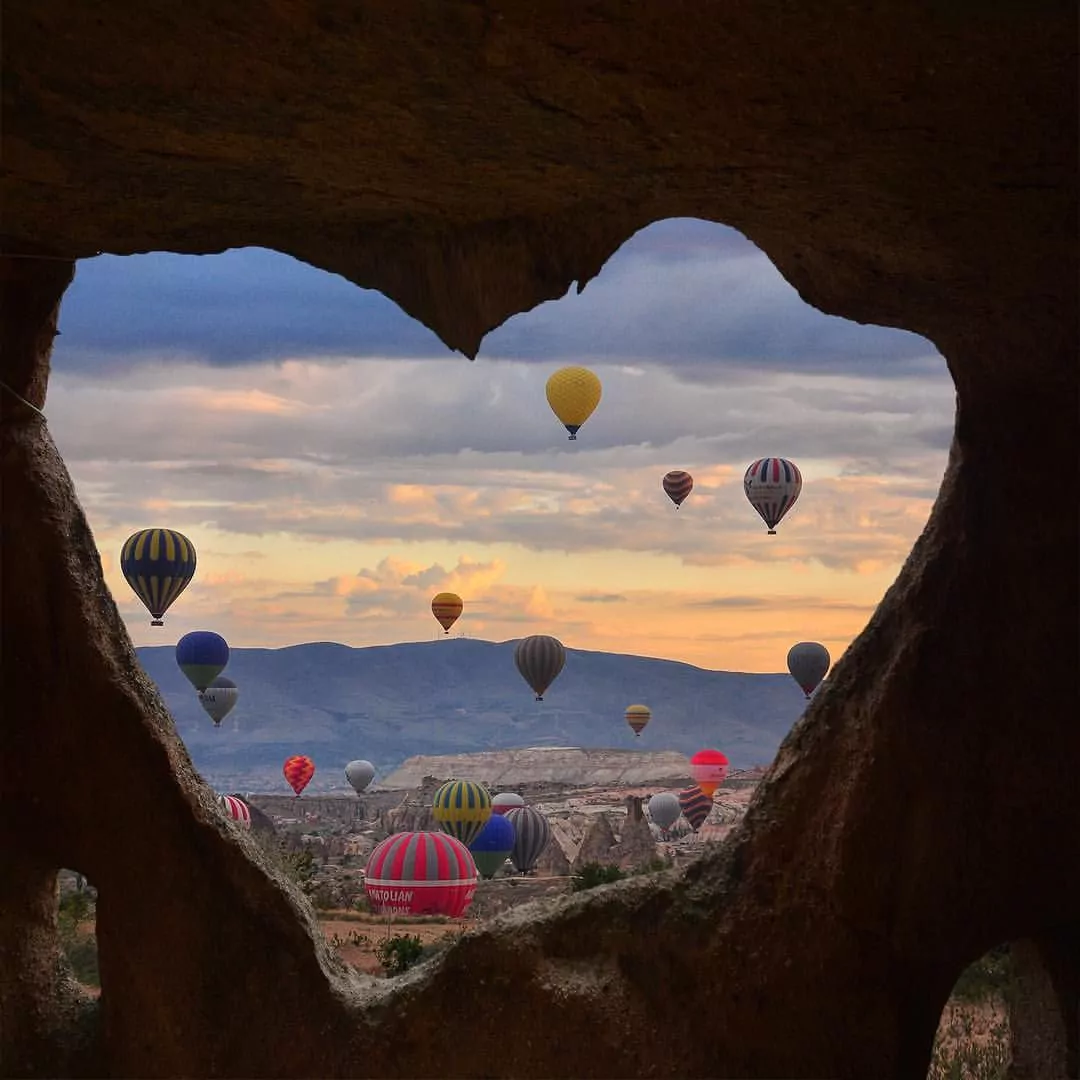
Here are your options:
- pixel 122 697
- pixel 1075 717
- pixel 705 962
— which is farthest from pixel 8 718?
pixel 1075 717

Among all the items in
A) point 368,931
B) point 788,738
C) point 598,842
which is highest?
point 788,738

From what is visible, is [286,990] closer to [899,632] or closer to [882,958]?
[882,958]

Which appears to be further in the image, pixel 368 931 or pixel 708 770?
pixel 708 770

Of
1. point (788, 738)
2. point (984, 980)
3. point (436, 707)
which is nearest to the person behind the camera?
point (788, 738)

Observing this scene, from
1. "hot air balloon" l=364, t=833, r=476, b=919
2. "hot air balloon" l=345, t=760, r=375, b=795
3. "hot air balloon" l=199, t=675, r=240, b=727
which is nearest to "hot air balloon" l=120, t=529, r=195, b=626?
"hot air balloon" l=364, t=833, r=476, b=919

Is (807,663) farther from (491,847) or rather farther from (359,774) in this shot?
(359,774)

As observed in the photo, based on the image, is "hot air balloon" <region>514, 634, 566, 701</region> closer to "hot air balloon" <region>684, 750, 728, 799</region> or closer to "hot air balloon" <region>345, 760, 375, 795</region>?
"hot air balloon" <region>684, 750, 728, 799</region>

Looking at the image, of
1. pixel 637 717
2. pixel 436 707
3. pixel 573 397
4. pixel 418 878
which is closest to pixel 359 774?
pixel 637 717

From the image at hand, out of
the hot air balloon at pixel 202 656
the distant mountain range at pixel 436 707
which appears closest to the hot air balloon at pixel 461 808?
the hot air balloon at pixel 202 656

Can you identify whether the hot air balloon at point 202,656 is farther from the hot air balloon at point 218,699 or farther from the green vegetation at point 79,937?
the green vegetation at point 79,937
